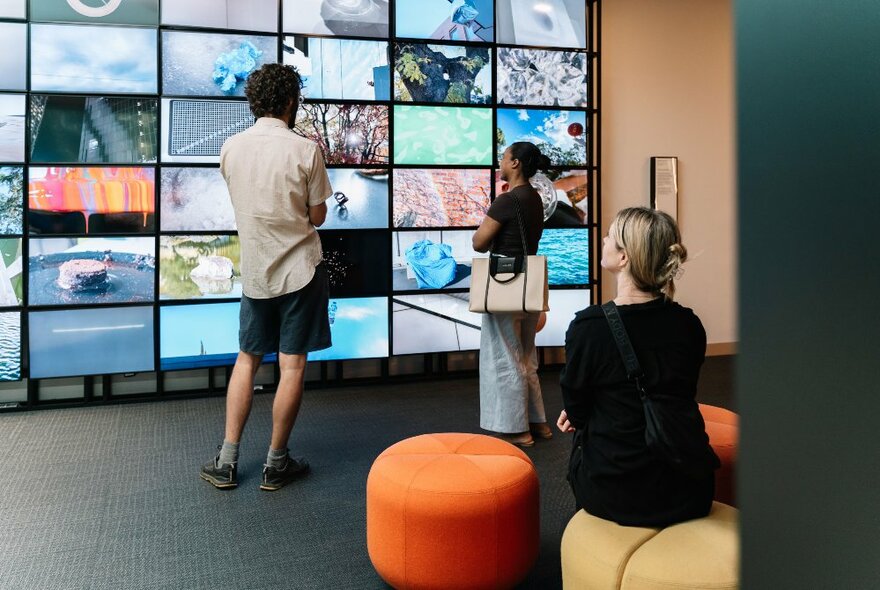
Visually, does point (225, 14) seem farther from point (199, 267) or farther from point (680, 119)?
point (680, 119)

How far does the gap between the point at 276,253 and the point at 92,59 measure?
2.29 metres

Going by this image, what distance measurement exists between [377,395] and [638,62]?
3368mm

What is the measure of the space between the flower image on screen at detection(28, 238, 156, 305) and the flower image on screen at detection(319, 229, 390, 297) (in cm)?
111

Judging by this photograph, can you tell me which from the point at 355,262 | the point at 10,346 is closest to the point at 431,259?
the point at 355,262

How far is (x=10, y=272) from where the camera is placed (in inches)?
164

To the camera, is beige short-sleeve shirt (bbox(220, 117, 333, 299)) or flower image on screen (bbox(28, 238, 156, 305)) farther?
flower image on screen (bbox(28, 238, 156, 305))

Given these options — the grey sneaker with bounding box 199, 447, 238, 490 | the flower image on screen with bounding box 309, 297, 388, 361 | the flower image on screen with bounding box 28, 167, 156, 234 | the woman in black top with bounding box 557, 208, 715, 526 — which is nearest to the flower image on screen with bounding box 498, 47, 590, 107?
the flower image on screen with bounding box 309, 297, 388, 361

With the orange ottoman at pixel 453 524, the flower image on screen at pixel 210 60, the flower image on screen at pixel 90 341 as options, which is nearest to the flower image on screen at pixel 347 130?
the flower image on screen at pixel 210 60

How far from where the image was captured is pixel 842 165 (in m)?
0.26

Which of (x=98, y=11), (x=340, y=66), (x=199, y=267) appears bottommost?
(x=199, y=267)

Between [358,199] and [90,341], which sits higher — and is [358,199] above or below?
above

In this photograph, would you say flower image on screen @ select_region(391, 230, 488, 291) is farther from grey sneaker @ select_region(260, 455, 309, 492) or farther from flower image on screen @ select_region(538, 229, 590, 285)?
grey sneaker @ select_region(260, 455, 309, 492)

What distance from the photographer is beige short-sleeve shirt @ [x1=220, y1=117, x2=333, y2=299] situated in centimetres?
288

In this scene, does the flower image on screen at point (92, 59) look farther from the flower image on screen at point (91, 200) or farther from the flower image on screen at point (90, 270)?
the flower image on screen at point (90, 270)
